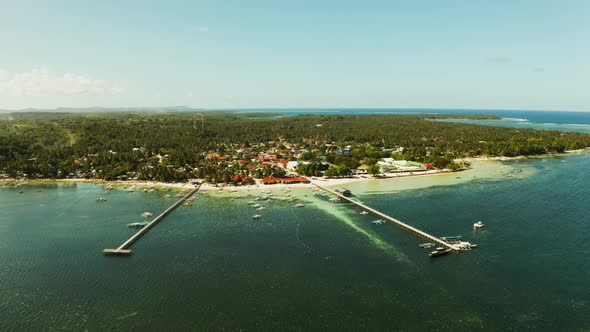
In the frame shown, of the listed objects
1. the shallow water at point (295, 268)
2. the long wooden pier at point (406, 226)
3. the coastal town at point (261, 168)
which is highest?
the coastal town at point (261, 168)

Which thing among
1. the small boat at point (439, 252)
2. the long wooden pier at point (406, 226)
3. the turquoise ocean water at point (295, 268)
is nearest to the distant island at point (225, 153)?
the long wooden pier at point (406, 226)

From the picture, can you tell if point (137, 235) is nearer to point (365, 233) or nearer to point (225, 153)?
point (365, 233)

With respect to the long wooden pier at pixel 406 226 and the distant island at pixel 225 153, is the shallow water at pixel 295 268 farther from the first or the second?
the distant island at pixel 225 153

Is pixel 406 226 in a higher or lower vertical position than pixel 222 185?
lower

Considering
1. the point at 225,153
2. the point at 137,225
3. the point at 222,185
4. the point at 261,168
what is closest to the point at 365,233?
the point at 137,225

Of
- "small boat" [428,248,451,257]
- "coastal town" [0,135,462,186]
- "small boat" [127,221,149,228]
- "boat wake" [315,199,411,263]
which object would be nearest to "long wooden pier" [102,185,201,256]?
"small boat" [127,221,149,228]

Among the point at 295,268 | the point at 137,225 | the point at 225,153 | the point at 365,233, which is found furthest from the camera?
the point at 225,153

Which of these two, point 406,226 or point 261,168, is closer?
point 406,226

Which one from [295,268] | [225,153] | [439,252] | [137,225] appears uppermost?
[225,153]

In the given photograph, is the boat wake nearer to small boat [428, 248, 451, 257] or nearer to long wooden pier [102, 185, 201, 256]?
small boat [428, 248, 451, 257]
